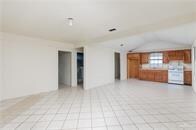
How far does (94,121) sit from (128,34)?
2.90 m

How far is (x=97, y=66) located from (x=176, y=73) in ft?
15.3

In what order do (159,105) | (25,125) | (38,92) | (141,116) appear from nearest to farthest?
1. (25,125)
2. (141,116)
3. (159,105)
4. (38,92)

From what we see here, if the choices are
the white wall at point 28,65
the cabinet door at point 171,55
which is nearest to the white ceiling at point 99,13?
the white wall at point 28,65

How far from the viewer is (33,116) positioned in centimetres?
304

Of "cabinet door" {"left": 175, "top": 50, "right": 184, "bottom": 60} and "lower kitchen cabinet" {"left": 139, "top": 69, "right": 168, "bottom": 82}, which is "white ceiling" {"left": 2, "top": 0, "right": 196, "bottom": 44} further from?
"lower kitchen cabinet" {"left": 139, "top": 69, "right": 168, "bottom": 82}

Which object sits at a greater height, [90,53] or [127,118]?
[90,53]

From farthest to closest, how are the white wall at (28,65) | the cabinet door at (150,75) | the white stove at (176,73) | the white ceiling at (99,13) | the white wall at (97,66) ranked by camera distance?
the cabinet door at (150,75), the white stove at (176,73), the white wall at (97,66), the white wall at (28,65), the white ceiling at (99,13)

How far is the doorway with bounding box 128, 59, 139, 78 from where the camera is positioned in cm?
1013

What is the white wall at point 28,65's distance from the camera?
4.38 meters

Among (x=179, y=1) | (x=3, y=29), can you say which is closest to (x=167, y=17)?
(x=179, y=1)

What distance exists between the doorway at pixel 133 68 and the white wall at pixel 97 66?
2.73 metres

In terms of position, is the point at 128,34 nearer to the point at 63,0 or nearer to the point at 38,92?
the point at 63,0

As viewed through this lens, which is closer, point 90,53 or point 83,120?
point 83,120

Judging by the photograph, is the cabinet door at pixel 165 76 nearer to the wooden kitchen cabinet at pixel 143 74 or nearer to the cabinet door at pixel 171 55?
the cabinet door at pixel 171 55
